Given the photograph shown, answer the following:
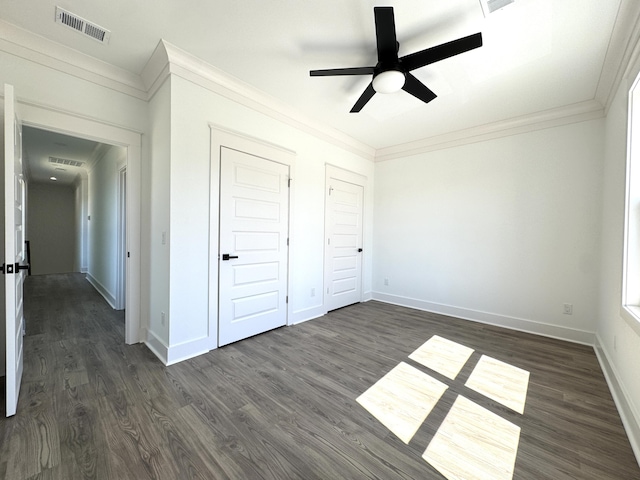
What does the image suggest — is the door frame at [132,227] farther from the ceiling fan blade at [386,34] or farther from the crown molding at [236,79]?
the ceiling fan blade at [386,34]

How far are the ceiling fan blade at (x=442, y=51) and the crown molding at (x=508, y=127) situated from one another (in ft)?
7.25

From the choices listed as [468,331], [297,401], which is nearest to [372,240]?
[468,331]

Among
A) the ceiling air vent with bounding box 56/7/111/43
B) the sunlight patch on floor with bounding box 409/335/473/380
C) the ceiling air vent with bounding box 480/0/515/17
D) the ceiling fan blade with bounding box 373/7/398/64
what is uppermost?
the ceiling air vent with bounding box 56/7/111/43

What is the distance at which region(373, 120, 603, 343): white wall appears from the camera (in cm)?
300

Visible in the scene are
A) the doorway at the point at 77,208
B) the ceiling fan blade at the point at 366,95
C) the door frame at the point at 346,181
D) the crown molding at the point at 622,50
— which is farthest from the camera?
the doorway at the point at 77,208

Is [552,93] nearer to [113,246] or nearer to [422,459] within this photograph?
[422,459]

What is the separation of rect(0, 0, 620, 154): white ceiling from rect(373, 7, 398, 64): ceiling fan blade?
0.67 ft

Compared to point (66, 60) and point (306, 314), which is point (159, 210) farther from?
point (306, 314)

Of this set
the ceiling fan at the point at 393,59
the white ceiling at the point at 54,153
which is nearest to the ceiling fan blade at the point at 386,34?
the ceiling fan at the point at 393,59

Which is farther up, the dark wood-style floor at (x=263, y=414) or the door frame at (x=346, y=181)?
the door frame at (x=346, y=181)

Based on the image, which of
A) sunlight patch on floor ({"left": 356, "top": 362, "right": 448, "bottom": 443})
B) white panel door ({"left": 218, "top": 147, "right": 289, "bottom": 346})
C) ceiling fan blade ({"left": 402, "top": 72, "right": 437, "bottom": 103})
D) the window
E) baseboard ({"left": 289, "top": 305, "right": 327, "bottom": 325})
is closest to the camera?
sunlight patch on floor ({"left": 356, "top": 362, "right": 448, "bottom": 443})

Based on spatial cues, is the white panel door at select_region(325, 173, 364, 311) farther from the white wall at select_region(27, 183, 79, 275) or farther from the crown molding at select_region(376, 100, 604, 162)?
the white wall at select_region(27, 183, 79, 275)

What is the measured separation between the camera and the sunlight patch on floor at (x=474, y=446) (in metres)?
1.32

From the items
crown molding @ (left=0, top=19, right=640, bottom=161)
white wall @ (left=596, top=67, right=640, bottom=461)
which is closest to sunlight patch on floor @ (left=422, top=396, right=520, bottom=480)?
white wall @ (left=596, top=67, right=640, bottom=461)
